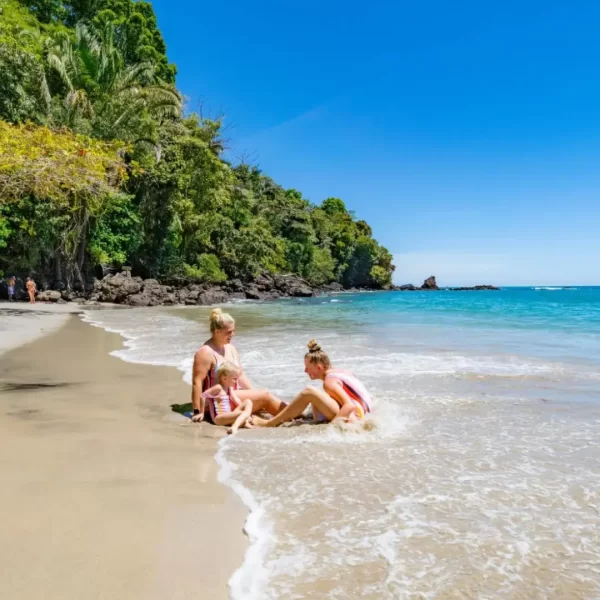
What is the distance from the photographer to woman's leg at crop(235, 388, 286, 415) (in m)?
5.75

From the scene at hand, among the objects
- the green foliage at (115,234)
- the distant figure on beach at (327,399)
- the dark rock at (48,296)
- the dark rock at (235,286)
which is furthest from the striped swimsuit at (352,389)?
the dark rock at (235,286)

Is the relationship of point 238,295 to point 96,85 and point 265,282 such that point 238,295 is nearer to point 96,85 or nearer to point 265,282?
point 265,282

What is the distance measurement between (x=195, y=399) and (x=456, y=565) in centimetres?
352

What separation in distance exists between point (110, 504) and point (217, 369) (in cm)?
244

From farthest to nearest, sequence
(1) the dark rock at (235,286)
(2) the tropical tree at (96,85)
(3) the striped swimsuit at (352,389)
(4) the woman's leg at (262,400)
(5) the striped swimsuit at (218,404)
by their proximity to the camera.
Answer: (1) the dark rock at (235,286)
(2) the tropical tree at (96,85)
(4) the woman's leg at (262,400)
(5) the striped swimsuit at (218,404)
(3) the striped swimsuit at (352,389)

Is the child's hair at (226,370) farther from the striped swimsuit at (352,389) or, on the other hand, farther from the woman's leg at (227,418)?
the striped swimsuit at (352,389)

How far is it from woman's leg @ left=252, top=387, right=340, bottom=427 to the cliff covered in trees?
8488 millimetres

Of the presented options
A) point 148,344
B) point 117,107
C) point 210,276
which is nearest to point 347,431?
point 148,344

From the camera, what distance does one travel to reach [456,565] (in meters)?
2.68

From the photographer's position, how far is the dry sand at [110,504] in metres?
2.44

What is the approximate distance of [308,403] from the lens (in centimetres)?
536

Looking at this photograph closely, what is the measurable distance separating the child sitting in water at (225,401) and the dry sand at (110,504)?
243 mm

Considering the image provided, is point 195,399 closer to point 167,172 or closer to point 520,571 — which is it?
point 520,571

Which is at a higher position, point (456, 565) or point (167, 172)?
point (167, 172)
